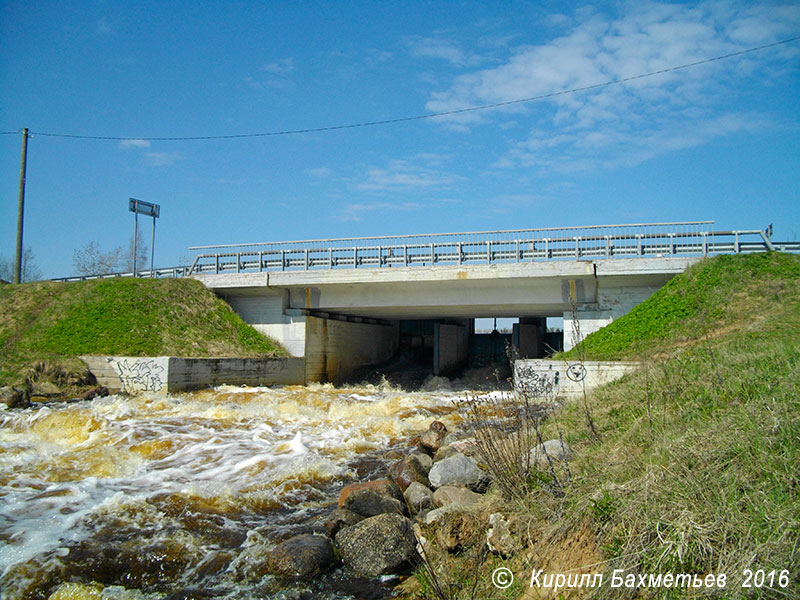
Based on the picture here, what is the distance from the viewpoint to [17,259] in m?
33.5

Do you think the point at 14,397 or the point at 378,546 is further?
the point at 14,397

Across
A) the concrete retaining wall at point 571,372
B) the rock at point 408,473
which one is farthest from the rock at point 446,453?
the concrete retaining wall at point 571,372

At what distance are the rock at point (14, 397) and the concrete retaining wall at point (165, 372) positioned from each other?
362 cm

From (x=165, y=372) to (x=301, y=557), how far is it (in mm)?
17225

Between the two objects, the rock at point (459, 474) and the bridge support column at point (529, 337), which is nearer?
the rock at point (459, 474)

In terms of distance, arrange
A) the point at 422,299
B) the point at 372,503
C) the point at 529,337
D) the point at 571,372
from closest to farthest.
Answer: the point at 372,503 < the point at 571,372 < the point at 422,299 < the point at 529,337

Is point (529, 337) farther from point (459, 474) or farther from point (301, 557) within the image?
point (301, 557)

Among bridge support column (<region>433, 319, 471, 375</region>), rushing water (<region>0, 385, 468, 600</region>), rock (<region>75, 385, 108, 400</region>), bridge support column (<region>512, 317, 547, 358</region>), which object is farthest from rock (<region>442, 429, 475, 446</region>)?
bridge support column (<region>512, 317, 547, 358</region>)

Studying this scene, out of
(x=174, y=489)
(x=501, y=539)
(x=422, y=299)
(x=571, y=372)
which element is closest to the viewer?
(x=501, y=539)

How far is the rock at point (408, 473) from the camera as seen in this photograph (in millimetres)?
9258

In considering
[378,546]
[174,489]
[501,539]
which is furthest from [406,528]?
[174,489]

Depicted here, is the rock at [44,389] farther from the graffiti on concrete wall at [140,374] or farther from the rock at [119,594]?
the rock at [119,594]

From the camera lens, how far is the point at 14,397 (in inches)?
737

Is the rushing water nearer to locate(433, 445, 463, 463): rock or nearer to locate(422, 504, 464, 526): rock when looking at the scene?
locate(422, 504, 464, 526): rock
